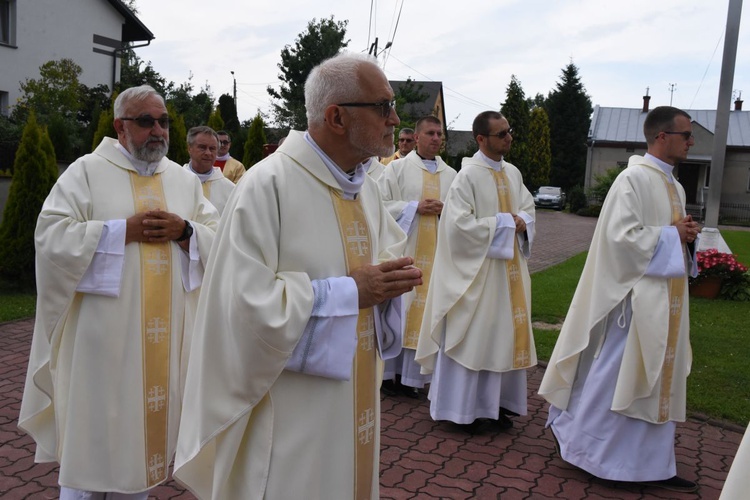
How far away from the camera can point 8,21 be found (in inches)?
902

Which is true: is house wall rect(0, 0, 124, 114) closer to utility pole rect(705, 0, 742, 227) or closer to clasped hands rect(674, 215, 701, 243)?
utility pole rect(705, 0, 742, 227)

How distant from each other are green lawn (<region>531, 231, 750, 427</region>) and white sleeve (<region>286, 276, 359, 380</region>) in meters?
4.76

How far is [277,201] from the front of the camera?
2521 mm

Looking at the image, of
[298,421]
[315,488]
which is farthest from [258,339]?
[315,488]

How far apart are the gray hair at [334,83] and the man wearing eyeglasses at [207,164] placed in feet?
15.2

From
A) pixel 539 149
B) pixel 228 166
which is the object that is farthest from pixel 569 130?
pixel 228 166

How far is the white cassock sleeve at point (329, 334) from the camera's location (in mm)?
2488

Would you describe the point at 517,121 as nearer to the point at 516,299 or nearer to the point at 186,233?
the point at 516,299

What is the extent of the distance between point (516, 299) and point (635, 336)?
1.27 metres

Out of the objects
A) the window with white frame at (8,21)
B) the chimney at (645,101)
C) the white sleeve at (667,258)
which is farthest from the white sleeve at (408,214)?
the chimney at (645,101)

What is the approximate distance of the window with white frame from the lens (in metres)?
22.8

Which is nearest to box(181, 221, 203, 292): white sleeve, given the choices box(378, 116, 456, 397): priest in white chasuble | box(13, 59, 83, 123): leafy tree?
box(378, 116, 456, 397): priest in white chasuble

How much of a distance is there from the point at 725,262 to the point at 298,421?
11.4m

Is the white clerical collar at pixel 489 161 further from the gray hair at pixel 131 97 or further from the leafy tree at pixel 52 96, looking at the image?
the leafy tree at pixel 52 96
